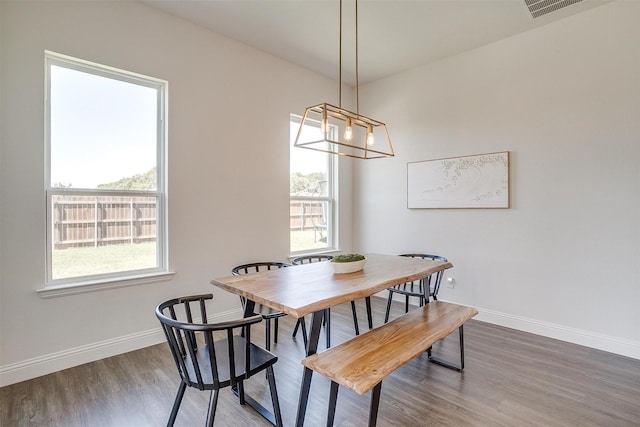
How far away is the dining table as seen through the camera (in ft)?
5.81

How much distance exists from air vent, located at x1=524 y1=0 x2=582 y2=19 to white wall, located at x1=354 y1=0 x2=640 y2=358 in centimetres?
27

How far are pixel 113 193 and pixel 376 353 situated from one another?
252cm

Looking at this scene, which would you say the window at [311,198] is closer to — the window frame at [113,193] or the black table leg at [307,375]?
the window frame at [113,193]

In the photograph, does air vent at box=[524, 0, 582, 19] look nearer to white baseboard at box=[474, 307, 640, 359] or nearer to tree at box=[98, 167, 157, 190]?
white baseboard at box=[474, 307, 640, 359]

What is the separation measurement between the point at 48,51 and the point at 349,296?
288cm

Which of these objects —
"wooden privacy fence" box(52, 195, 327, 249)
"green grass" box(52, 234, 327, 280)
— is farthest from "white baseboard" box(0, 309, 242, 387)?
"wooden privacy fence" box(52, 195, 327, 249)

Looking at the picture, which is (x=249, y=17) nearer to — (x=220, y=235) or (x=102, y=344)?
(x=220, y=235)

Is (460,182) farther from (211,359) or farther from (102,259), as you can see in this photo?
(102,259)

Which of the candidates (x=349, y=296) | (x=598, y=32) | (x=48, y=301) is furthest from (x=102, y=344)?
→ (x=598, y=32)

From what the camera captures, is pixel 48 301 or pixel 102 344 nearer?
pixel 48 301

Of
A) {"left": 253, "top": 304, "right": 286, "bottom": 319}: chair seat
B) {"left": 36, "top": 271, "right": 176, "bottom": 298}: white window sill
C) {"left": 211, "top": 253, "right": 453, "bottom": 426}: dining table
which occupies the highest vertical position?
{"left": 211, "top": 253, "right": 453, "bottom": 426}: dining table

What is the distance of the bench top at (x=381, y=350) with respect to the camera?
1.57 metres

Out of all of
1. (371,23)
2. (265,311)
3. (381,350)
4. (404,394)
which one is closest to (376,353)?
(381,350)

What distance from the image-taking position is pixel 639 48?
273cm
